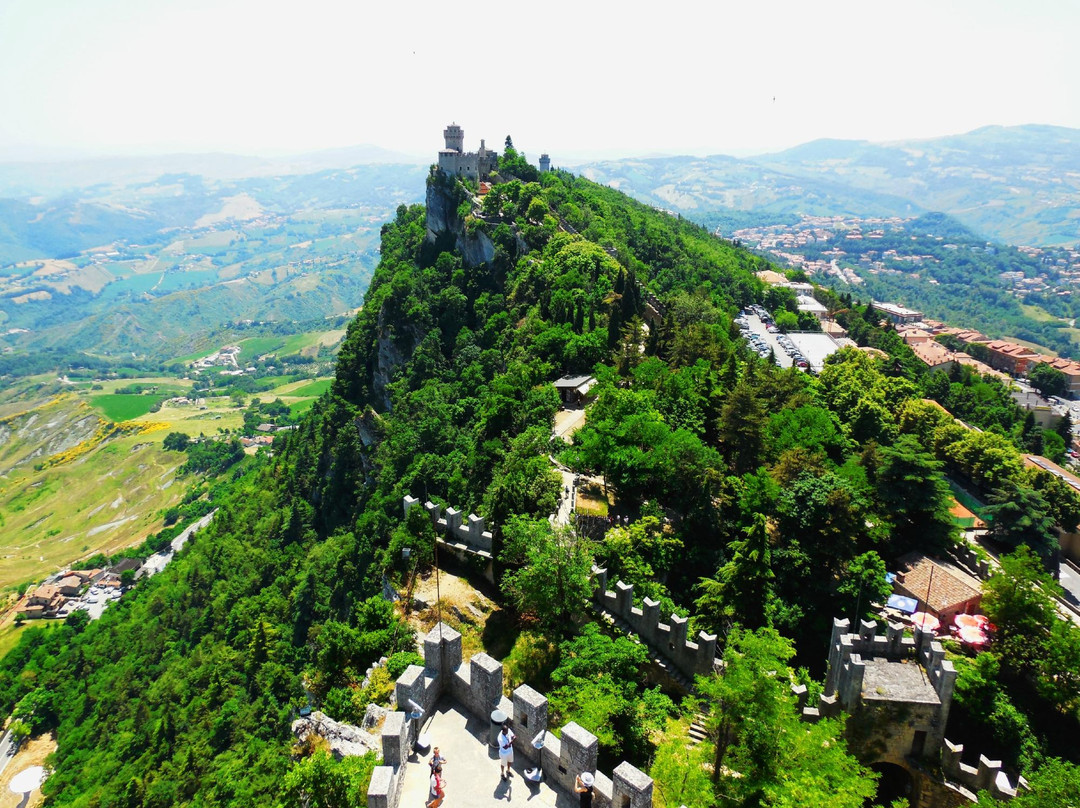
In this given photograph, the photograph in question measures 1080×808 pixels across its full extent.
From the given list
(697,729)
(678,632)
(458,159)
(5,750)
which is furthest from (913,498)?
(5,750)

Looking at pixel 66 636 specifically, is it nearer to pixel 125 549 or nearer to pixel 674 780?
pixel 125 549

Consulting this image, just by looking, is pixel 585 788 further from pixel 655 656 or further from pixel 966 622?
pixel 966 622

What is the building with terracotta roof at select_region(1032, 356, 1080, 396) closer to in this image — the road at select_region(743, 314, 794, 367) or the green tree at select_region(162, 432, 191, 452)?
the road at select_region(743, 314, 794, 367)

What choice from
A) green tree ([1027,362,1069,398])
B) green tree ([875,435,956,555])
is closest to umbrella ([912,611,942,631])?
green tree ([875,435,956,555])

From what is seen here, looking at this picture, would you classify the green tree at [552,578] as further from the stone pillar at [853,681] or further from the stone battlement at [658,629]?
the stone pillar at [853,681]

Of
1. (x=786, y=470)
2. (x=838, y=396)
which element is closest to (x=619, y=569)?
(x=786, y=470)

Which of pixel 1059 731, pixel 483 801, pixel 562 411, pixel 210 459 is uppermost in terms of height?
pixel 483 801
